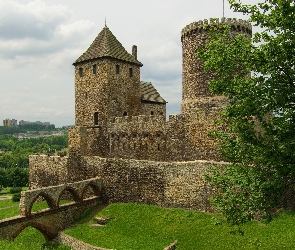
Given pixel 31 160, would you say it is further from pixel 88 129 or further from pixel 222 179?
pixel 222 179

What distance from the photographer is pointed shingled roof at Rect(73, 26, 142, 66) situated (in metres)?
34.1

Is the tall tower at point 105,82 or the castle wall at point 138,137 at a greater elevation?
the tall tower at point 105,82

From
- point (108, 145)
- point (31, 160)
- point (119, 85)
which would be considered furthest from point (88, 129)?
point (31, 160)

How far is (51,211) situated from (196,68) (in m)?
15.5

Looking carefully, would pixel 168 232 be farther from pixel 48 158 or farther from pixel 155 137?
pixel 48 158

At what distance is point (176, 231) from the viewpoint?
20.7 metres

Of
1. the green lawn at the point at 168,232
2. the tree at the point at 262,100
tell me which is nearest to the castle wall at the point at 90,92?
the green lawn at the point at 168,232

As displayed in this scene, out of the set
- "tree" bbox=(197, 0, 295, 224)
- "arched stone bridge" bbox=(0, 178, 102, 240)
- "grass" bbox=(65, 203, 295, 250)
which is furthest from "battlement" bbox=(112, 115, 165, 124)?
"tree" bbox=(197, 0, 295, 224)

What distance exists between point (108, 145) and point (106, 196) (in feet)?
19.9

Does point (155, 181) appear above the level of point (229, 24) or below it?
below

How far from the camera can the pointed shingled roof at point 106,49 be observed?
34125mm

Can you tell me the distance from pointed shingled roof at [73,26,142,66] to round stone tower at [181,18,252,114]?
7.67 metres

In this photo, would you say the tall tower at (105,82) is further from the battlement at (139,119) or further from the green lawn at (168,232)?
the green lawn at (168,232)

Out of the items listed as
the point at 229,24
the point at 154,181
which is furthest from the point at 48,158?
the point at 229,24
